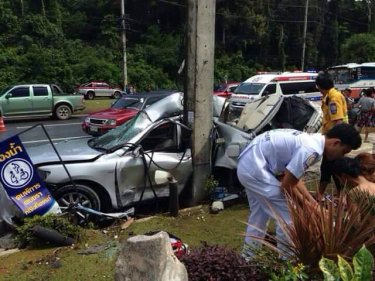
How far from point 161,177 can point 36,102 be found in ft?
54.1

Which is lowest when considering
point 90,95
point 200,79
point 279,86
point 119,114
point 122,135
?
point 90,95

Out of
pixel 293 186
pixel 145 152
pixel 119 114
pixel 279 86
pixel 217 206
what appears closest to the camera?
pixel 293 186

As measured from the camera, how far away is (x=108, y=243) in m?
5.31

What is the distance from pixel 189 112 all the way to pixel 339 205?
13.5ft

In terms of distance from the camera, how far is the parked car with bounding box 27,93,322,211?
5.93 metres

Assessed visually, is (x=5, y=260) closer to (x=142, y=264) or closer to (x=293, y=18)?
(x=142, y=264)

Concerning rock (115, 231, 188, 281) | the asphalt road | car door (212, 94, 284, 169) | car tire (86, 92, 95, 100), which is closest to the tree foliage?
car tire (86, 92, 95, 100)

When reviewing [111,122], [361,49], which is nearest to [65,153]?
[111,122]

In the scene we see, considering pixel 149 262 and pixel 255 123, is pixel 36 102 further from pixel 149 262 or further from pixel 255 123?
pixel 149 262

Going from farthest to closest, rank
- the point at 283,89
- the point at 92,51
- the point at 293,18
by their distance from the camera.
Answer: the point at 293,18, the point at 92,51, the point at 283,89

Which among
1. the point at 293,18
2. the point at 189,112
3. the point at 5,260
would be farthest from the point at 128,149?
the point at 293,18

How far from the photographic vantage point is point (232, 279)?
2.98 metres

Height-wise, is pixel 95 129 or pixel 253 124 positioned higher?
pixel 253 124

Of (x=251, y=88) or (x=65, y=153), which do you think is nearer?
(x=65, y=153)
